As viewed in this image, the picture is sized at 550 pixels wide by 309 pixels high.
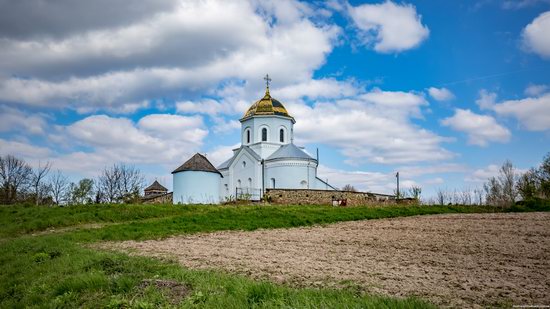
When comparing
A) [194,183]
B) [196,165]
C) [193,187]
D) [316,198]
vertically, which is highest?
[196,165]

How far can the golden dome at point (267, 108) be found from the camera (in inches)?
1859

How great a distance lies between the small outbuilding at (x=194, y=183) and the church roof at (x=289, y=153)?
703 cm

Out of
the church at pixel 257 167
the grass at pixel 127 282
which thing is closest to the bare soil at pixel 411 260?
the grass at pixel 127 282

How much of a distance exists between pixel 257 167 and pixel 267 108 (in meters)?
6.87

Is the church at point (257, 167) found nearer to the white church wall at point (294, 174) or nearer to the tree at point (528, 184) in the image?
the white church wall at point (294, 174)

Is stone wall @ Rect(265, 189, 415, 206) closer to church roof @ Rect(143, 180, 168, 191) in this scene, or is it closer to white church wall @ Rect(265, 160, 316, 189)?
white church wall @ Rect(265, 160, 316, 189)

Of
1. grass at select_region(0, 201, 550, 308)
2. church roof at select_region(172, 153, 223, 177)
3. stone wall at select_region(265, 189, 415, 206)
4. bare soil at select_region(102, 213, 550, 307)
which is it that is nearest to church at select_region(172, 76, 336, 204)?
church roof at select_region(172, 153, 223, 177)

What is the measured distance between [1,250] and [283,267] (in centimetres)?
1053

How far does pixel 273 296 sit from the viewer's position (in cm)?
573

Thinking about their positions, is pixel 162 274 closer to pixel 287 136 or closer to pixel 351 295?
pixel 351 295

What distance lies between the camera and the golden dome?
4722cm

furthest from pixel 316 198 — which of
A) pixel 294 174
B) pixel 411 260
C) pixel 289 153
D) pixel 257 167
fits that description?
pixel 411 260

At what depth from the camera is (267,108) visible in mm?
47438

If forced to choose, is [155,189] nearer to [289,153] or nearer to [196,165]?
[196,165]
